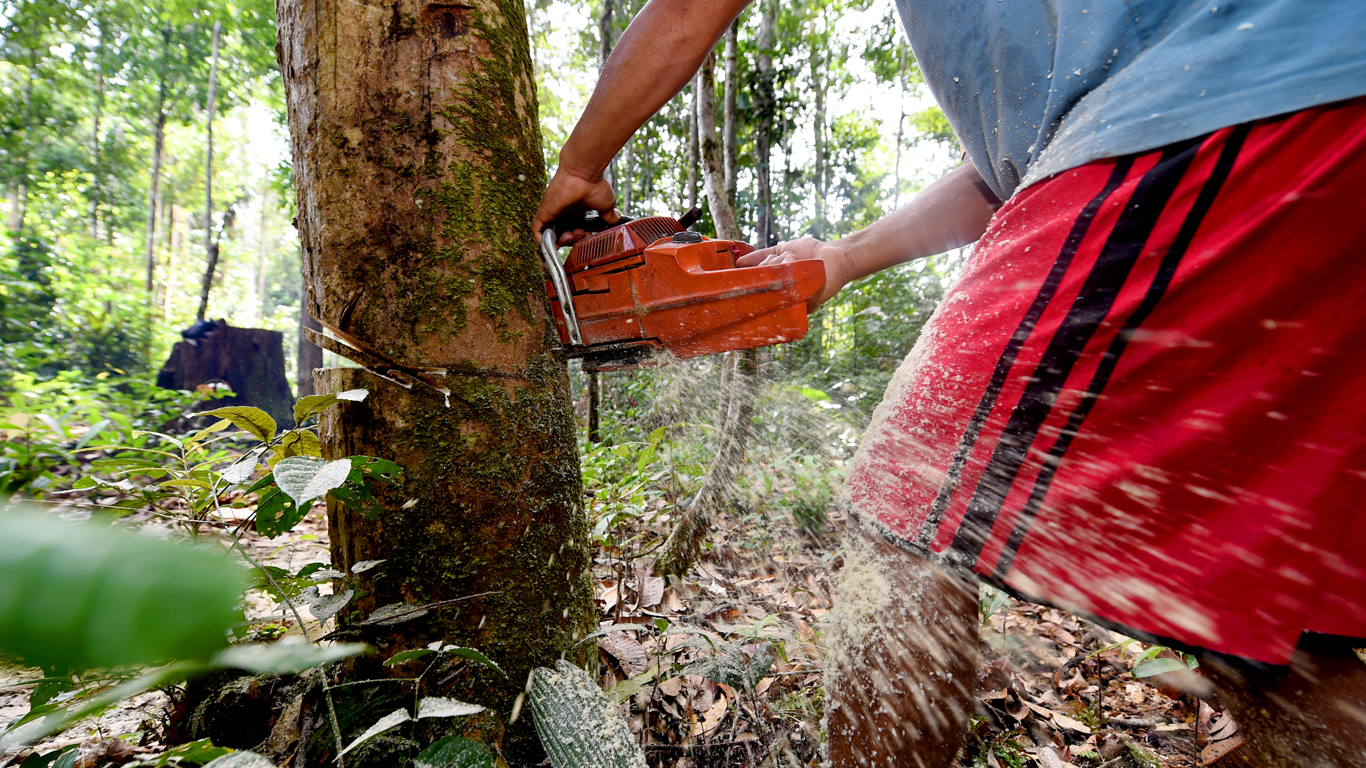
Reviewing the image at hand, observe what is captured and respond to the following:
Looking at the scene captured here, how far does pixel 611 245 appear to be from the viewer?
1.49 meters

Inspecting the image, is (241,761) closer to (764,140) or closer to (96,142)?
(764,140)

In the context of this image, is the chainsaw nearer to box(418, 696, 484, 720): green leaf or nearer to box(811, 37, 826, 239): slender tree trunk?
box(418, 696, 484, 720): green leaf

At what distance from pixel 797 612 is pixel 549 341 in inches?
65.8

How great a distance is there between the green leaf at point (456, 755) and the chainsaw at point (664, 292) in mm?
910

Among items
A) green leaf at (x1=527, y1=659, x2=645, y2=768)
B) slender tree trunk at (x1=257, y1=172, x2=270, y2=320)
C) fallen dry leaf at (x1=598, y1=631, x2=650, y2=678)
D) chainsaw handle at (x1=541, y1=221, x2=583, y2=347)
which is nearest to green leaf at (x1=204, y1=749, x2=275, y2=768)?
green leaf at (x1=527, y1=659, x2=645, y2=768)

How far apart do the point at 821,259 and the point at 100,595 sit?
1.45m

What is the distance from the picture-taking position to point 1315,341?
2.43 ft

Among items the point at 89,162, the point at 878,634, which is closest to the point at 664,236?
the point at 878,634

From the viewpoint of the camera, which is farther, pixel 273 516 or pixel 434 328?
pixel 434 328

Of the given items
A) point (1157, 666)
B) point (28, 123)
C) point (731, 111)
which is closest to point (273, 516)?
point (1157, 666)

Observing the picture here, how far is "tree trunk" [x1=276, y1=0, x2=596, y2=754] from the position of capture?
3.61 feet

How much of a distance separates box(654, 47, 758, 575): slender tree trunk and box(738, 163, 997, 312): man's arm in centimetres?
136

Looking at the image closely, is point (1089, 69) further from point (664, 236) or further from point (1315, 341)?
point (664, 236)

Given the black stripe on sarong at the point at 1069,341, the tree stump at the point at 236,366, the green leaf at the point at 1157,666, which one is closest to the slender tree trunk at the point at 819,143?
the tree stump at the point at 236,366
